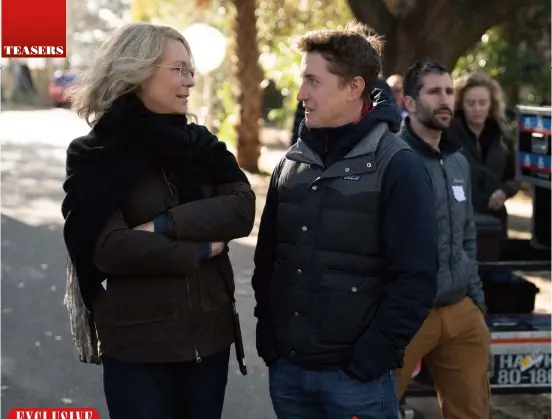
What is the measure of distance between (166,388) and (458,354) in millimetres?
1602

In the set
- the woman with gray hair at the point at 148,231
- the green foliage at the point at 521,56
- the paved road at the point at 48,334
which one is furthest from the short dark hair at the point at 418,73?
the green foliage at the point at 521,56

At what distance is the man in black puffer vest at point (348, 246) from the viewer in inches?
109

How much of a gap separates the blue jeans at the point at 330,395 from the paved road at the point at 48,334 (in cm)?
251

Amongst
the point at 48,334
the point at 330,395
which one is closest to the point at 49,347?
the point at 48,334

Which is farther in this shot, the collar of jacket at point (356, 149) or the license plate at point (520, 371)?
the license plate at point (520, 371)

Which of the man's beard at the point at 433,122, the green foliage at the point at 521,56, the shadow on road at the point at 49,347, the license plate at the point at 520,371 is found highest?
the green foliage at the point at 521,56

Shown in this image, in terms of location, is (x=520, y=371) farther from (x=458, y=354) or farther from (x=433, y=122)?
(x=433, y=122)

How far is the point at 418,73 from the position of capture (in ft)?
14.0

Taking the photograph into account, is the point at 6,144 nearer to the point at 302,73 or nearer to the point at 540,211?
the point at 540,211

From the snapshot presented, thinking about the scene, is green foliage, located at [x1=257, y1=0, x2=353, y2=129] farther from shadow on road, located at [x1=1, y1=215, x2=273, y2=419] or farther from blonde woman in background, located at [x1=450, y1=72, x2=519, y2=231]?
blonde woman in background, located at [x1=450, y1=72, x2=519, y2=231]

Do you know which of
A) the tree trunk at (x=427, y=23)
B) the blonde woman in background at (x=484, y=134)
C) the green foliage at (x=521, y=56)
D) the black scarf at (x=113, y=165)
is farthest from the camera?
the green foliage at (x=521, y=56)

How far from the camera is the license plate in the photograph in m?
4.86

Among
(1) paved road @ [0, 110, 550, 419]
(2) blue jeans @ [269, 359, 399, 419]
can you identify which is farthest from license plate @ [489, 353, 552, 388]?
(2) blue jeans @ [269, 359, 399, 419]

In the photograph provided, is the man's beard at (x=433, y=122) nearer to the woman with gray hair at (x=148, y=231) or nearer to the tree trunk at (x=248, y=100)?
the woman with gray hair at (x=148, y=231)
